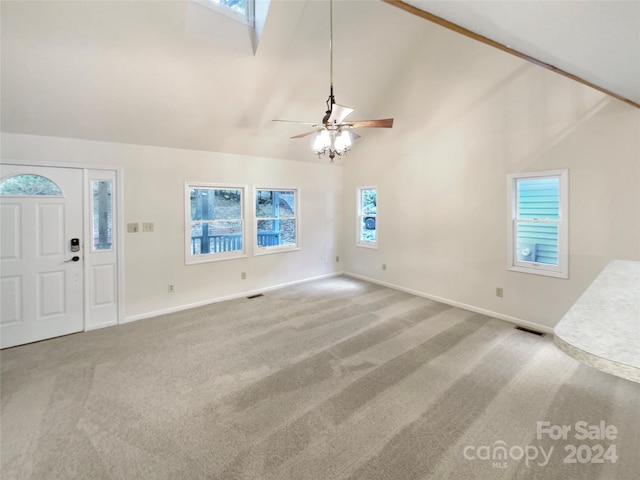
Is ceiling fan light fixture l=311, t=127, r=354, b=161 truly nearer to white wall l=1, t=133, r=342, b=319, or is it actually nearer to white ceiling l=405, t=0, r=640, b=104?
white ceiling l=405, t=0, r=640, b=104

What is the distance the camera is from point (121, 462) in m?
1.80

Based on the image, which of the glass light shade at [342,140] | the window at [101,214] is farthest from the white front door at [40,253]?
the glass light shade at [342,140]

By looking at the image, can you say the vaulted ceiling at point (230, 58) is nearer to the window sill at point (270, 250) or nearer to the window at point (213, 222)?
the window at point (213, 222)

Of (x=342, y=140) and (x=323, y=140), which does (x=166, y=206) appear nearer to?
(x=323, y=140)

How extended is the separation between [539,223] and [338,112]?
118 inches

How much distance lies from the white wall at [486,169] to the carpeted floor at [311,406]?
0.93 meters

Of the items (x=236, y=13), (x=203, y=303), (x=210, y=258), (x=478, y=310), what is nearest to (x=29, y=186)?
(x=210, y=258)

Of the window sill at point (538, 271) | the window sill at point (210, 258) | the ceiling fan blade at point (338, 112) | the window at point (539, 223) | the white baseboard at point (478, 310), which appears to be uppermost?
the ceiling fan blade at point (338, 112)

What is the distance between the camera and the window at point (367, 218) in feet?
19.5

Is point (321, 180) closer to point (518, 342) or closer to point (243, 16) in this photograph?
point (243, 16)

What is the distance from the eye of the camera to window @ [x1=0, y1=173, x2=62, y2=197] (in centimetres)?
325

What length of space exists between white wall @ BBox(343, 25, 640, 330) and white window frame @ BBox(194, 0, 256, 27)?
247 cm

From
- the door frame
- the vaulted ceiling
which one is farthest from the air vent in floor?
the door frame

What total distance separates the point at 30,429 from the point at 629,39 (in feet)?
14.5
